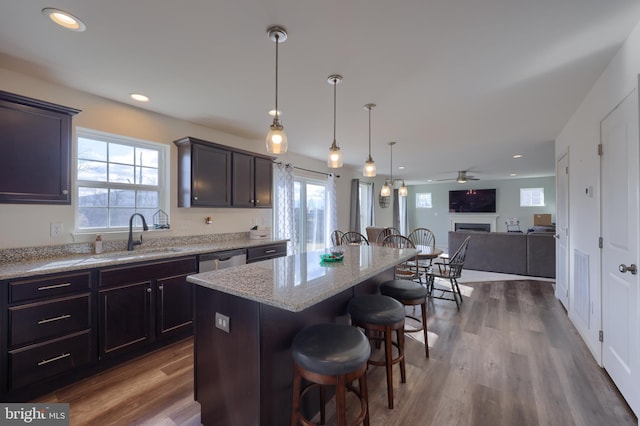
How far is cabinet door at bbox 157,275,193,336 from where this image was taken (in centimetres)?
263

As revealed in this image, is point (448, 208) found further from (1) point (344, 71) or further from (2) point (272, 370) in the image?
(2) point (272, 370)

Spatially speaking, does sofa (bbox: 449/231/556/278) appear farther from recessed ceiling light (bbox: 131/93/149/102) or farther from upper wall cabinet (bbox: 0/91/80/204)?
upper wall cabinet (bbox: 0/91/80/204)

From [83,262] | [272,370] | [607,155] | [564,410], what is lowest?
[564,410]

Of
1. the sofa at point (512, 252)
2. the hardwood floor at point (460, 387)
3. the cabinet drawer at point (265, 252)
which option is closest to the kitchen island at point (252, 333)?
the hardwood floor at point (460, 387)

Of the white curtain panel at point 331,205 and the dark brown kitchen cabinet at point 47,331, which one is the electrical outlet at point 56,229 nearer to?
the dark brown kitchen cabinet at point 47,331

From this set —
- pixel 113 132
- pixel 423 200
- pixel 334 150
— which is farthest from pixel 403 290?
pixel 423 200

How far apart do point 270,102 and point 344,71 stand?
3.23 ft

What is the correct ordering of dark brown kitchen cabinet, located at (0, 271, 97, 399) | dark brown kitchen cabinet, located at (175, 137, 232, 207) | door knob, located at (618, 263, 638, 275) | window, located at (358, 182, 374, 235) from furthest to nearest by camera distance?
window, located at (358, 182, 374, 235)
dark brown kitchen cabinet, located at (175, 137, 232, 207)
dark brown kitchen cabinet, located at (0, 271, 97, 399)
door knob, located at (618, 263, 638, 275)

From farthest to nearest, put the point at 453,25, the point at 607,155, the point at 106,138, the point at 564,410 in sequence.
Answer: the point at 106,138 < the point at 607,155 < the point at 564,410 < the point at 453,25

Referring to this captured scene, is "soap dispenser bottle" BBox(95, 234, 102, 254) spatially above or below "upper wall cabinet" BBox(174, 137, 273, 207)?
below

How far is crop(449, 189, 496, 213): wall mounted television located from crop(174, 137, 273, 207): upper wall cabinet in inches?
322

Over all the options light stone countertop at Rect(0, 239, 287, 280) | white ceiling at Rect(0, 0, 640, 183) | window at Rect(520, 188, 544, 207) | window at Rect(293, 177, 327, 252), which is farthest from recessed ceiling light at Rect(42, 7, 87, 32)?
window at Rect(520, 188, 544, 207)

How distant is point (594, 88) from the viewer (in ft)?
8.22

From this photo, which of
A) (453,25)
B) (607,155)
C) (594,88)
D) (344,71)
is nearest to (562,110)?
(594,88)
